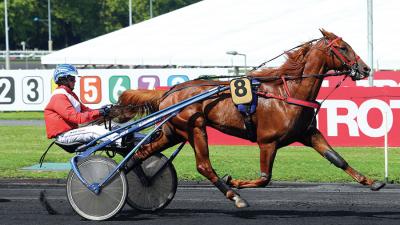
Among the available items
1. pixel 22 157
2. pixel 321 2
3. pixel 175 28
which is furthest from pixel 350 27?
pixel 22 157

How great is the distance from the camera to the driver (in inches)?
Answer: 426

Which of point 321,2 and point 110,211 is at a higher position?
point 321,2

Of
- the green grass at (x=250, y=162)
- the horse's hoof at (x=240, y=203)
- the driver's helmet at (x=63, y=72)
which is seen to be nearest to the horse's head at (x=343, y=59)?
the horse's hoof at (x=240, y=203)

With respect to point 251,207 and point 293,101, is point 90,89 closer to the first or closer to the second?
point 251,207

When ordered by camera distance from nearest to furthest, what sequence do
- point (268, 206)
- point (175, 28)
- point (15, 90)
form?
point (268, 206) → point (15, 90) → point (175, 28)

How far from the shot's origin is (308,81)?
426 inches

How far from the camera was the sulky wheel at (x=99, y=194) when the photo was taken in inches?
422

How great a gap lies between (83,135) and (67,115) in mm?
317

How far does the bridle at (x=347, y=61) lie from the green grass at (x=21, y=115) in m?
21.9

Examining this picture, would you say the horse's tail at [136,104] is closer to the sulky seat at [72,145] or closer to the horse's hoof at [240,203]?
the sulky seat at [72,145]

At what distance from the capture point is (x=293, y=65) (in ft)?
35.9

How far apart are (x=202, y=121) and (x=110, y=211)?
1416 mm

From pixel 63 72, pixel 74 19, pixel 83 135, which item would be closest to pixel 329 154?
pixel 83 135

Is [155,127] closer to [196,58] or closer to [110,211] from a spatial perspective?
[110,211]
